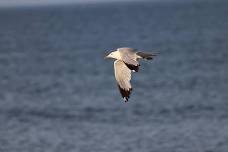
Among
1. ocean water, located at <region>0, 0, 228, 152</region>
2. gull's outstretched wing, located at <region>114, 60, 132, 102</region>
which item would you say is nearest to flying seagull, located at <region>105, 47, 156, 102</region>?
gull's outstretched wing, located at <region>114, 60, 132, 102</region>

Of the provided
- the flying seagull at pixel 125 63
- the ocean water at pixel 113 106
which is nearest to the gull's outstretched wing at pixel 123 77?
the flying seagull at pixel 125 63

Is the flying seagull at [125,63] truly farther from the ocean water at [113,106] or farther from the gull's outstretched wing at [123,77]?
the ocean water at [113,106]

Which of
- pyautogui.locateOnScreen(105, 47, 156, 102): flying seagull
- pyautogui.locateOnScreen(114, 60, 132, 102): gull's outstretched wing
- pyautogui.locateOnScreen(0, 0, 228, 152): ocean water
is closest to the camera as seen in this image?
pyautogui.locateOnScreen(105, 47, 156, 102): flying seagull

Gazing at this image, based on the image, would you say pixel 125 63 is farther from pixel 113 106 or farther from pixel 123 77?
pixel 113 106

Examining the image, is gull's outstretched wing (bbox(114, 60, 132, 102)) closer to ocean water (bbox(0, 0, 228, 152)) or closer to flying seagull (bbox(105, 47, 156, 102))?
flying seagull (bbox(105, 47, 156, 102))

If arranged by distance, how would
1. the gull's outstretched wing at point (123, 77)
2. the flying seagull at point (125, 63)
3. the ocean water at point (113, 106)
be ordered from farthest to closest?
the ocean water at point (113, 106)
the gull's outstretched wing at point (123, 77)
the flying seagull at point (125, 63)

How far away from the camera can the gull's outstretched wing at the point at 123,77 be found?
37.0ft

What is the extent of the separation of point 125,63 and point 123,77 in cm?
52

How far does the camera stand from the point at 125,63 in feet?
36.2

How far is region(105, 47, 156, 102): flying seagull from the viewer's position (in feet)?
35.4

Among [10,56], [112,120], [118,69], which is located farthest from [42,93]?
[10,56]

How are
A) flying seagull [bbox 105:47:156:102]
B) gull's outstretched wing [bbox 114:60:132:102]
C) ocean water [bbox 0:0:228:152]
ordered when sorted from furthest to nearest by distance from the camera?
ocean water [bbox 0:0:228:152] < gull's outstretched wing [bbox 114:60:132:102] < flying seagull [bbox 105:47:156:102]

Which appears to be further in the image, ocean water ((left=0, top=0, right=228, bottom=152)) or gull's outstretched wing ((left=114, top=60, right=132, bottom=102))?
ocean water ((left=0, top=0, right=228, bottom=152))

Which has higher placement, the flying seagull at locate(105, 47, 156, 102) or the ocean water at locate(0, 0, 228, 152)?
the ocean water at locate(0, 0, 228, 152)
